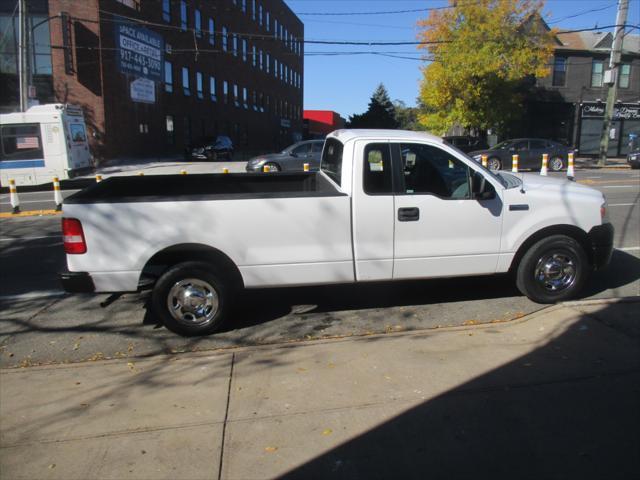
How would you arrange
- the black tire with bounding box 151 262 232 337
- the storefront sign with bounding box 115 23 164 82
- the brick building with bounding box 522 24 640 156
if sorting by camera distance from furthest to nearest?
the brick building with bounding box 522 24 640 156 → the storefront sign with bounding box 115 23 164 82 → the black tire with bounding box 151 262 232 337

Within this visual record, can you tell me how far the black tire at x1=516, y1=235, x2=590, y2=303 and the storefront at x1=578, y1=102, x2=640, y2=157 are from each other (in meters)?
34.2

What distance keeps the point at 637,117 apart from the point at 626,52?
4.49 m

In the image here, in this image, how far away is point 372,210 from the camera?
482cm

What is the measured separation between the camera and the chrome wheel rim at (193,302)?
186 inches

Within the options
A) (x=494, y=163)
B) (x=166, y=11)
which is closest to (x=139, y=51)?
(x=166, y=11)

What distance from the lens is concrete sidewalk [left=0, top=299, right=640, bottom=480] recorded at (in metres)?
2.89

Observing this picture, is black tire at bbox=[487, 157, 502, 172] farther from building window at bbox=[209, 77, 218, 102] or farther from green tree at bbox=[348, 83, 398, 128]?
green tree at bbox=[348, 83, 398, 128]

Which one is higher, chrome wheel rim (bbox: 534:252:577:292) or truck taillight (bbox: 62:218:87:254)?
truck taillight (bbox: 62:218:87:254)

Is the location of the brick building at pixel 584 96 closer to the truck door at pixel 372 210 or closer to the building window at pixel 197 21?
the building window at pixel 197 21

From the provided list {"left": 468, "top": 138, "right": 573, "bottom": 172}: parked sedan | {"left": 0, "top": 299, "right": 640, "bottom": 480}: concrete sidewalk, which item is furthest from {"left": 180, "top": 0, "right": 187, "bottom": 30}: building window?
{"left": 0, "top": 299, "right": 640, "bottom": 480}: concrete sidewalk

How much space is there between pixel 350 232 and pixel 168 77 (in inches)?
1262

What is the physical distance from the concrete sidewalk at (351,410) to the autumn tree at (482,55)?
23.7 m

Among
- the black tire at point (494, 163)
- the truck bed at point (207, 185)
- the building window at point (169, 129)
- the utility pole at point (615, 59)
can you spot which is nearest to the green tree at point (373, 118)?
the building window at point (169, 129)

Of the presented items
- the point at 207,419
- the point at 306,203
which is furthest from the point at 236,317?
the point at 207,419
